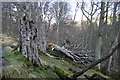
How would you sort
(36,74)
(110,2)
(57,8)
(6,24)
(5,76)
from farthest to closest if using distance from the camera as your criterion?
(6,24) < (57,8) < (110,2) < (36,74) < (5,76)

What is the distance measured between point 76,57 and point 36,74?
730cm

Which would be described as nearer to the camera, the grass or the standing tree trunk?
the grass

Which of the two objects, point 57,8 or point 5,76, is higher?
point 57,8

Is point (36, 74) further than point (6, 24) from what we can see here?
No

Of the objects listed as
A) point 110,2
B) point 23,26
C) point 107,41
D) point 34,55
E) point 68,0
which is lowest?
point 107,41

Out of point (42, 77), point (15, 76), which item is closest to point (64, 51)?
point (42, 77)

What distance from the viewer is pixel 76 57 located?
1166 cm

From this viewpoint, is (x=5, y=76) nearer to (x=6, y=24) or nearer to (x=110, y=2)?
(x=110, y=2)

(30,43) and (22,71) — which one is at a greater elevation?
(30,43)

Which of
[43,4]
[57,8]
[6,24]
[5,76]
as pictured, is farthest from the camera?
[6,24]

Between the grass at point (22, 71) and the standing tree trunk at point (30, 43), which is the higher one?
the standing tree trunk at point (30, 43)

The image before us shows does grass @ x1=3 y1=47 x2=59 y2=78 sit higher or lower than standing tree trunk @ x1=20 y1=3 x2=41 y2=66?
lower

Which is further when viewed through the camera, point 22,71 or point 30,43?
point 30,43

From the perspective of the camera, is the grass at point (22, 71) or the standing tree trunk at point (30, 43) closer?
the grass at point (22, 71)
